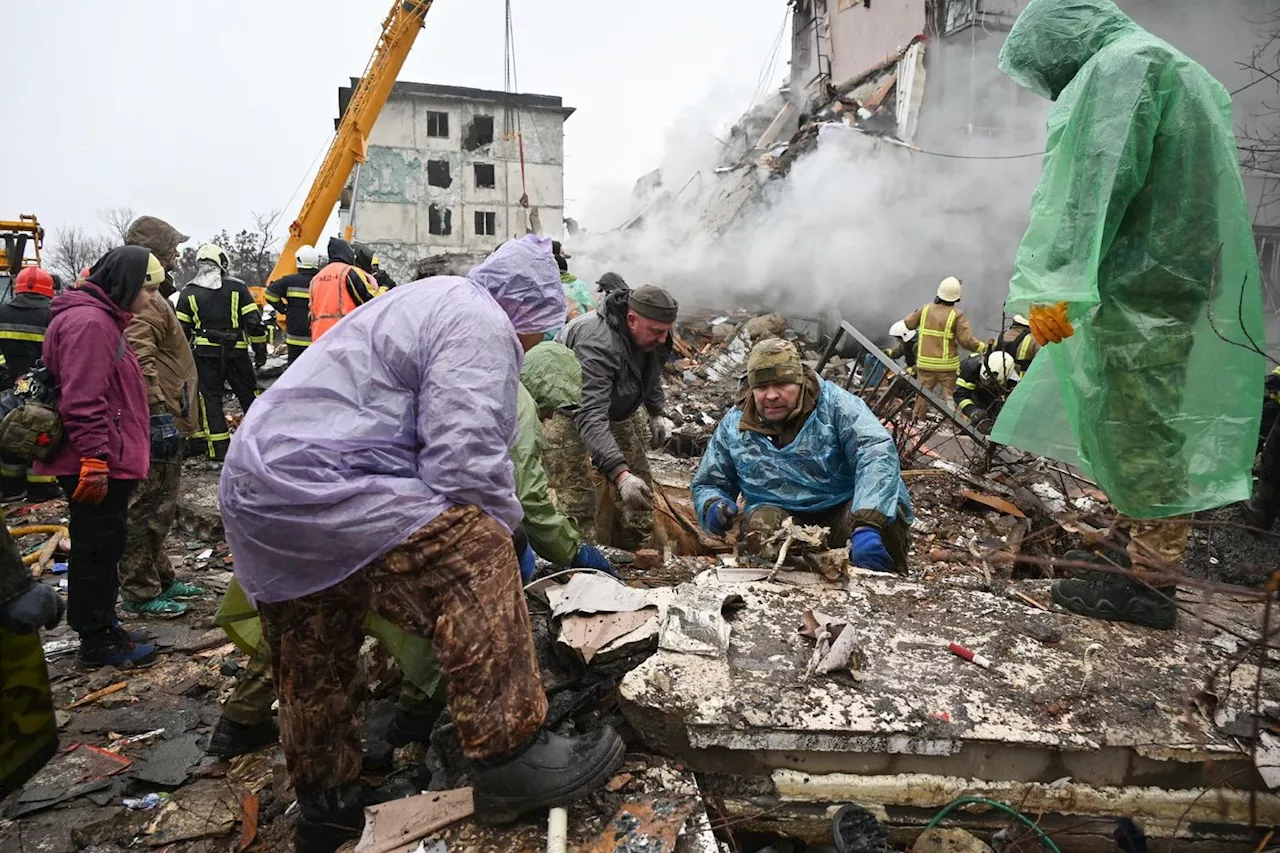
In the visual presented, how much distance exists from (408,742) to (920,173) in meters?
14.1

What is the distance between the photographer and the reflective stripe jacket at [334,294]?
5.92 m

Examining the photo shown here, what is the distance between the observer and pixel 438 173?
2498 centimetres

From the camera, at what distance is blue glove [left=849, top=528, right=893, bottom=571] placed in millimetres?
2969

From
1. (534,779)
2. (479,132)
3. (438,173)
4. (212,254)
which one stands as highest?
(479,132)

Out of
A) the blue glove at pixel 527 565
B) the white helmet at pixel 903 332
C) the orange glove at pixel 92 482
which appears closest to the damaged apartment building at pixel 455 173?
the white helmet at pixel 903 332

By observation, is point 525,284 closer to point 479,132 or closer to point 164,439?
point 164,439

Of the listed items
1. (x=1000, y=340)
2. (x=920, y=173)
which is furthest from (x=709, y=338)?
(x=1000, y=340)

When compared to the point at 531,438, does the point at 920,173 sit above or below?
above

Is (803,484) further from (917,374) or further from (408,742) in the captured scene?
(917,374)

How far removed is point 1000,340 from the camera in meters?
5.78

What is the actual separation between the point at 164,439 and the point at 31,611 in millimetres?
2289

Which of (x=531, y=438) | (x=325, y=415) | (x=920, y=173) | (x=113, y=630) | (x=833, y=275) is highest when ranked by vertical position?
(x=920, y=173)

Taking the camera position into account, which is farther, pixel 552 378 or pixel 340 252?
pixel 340 252

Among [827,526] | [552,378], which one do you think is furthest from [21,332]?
[827,526]
